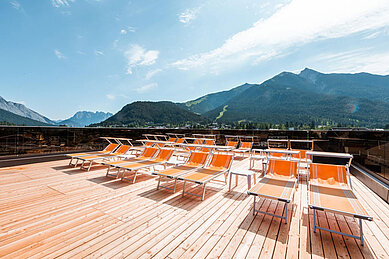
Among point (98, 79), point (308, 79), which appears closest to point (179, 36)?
point (98, 79)

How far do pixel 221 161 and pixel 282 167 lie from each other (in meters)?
1.38

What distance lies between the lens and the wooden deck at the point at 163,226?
1.94 meters

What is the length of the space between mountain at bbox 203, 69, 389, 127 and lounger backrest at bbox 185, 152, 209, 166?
51.2 ft

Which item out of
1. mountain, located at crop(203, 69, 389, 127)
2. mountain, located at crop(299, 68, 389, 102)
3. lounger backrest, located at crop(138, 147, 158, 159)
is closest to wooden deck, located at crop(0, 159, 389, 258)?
lounger backrest, located at crop(138, 147, 158, 159)

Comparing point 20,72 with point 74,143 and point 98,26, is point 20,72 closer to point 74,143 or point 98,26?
point 98,26

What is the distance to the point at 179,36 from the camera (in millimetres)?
12898

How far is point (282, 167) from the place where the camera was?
11.5 feet

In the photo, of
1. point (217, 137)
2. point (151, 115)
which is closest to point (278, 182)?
point (217, 137)

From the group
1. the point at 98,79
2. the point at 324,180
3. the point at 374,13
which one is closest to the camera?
the point at 324,180

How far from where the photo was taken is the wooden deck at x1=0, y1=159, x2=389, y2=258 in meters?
1.94

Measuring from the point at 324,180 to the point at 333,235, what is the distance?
41.3 inches

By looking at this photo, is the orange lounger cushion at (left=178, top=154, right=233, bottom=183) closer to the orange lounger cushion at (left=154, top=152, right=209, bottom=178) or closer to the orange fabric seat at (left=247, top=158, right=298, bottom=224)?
the orange lounger cushion at (left=154, top=152, right=209, bottom=178)

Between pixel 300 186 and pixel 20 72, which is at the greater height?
pixel 20 72

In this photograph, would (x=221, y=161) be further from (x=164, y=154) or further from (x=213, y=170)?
(x=164, y=154)
